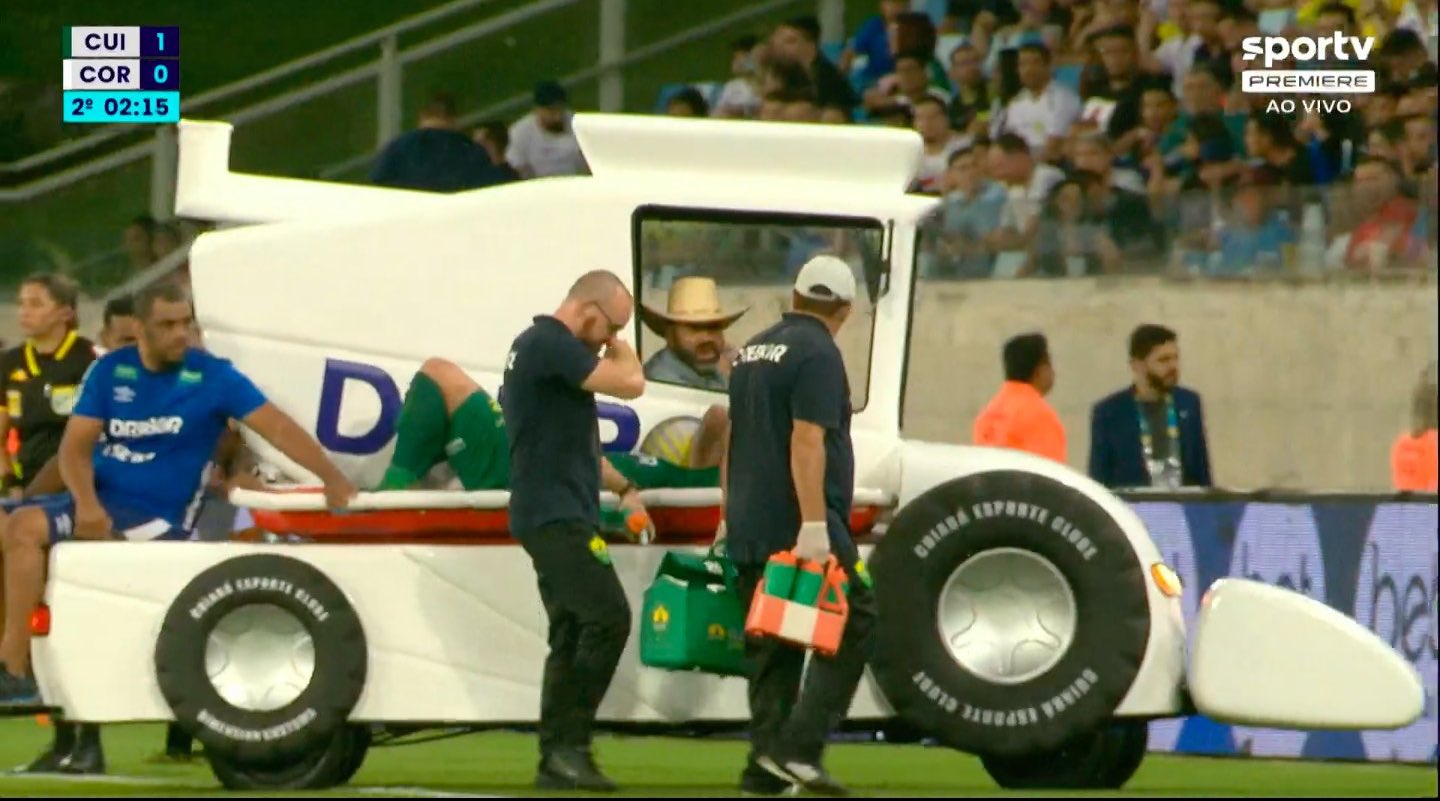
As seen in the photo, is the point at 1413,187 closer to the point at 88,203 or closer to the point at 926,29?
the point at 926,29

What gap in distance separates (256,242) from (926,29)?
981 cm

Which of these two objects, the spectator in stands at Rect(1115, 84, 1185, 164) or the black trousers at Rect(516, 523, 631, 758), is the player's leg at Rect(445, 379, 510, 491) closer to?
the black trousers at Rect(516, 523, 631, 758)

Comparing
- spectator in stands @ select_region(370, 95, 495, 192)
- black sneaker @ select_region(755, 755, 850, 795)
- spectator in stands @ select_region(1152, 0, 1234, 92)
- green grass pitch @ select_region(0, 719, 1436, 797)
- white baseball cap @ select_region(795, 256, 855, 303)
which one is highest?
spectator in stands @ select_region(1152, 0, 1234, 92)

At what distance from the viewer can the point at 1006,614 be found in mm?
11656

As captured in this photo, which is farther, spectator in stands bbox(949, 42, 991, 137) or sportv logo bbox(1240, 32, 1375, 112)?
spectator in stands bbox(949, 42, 991, 137)

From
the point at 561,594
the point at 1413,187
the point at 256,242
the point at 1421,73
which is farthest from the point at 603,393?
the point at 1421,73

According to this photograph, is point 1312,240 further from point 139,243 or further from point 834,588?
point 139,243

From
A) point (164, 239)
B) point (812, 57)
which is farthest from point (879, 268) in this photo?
point (812, 57)

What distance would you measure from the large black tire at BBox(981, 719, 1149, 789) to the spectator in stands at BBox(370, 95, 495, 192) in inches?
126

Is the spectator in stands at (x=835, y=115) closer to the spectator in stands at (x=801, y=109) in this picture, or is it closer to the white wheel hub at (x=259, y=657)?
the spectator in stands at (x=801, y=109)

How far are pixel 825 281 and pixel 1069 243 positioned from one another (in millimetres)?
6362

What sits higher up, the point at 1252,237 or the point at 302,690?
the point at 1252,237

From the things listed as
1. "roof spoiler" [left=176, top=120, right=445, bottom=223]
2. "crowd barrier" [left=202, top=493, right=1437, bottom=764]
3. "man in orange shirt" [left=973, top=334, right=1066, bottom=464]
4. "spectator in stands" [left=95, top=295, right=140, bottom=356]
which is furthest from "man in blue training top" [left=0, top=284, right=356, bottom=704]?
"man in orange shirt" [left=973, top=334, right=1066, bottom=464]

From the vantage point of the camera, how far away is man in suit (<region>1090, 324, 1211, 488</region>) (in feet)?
49.9
